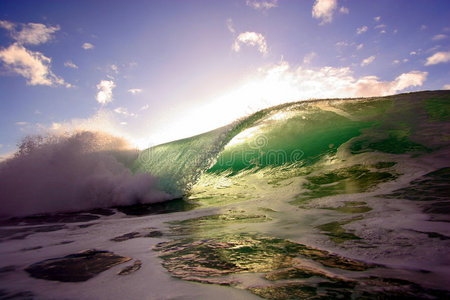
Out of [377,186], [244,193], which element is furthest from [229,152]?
[377,186]

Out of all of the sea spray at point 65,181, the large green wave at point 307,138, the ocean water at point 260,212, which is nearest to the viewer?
the ocean water at point 260,212

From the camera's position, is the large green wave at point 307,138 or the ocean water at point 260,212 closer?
the ocean water at point 260,212

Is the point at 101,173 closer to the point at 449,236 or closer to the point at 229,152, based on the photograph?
the point at 229,152

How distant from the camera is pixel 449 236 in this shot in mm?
1650

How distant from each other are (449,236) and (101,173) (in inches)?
261

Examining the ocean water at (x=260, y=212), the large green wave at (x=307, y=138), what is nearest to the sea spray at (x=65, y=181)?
the ocean water at (x=260, y=212)

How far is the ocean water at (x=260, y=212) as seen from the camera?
48.5 inches

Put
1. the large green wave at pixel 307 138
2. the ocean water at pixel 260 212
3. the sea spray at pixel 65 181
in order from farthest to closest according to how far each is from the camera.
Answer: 1. the large green wave at pixel 307 138
2. the sea spray at pixel 65 181
3. the ocean water at pixel 260 212

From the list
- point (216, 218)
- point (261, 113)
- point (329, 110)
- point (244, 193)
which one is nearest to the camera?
point (216, 218)

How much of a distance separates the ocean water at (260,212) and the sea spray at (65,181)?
31 millimetres

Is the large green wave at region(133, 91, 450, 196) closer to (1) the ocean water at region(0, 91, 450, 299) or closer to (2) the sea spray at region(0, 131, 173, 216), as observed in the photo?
(1) the ocean water at region(0, 91, 450, 299)

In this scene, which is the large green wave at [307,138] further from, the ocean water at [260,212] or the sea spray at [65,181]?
the sea spray at [65,181]

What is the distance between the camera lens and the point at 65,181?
567 cm

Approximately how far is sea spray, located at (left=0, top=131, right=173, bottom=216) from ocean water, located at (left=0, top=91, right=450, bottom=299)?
0.03 metres
